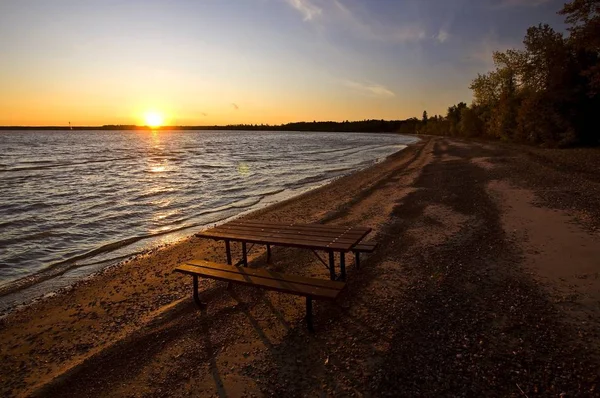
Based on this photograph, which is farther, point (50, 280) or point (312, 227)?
point (50, 280)

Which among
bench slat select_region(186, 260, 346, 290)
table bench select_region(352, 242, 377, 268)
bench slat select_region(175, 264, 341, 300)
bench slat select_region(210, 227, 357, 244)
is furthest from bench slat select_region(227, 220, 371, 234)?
bench slat select_region(175, 264, 341, 300)

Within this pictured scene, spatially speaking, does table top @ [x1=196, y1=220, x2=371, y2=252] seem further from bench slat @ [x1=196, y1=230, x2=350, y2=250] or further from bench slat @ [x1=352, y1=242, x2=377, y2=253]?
bench slat @ [x1=352, y1=242, x2=377, y2=253]

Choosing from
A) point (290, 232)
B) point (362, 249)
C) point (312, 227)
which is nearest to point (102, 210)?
point (290, 232)

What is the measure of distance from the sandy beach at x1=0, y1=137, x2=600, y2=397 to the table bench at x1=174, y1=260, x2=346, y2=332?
71 centimetres

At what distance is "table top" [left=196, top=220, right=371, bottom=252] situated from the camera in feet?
19.1

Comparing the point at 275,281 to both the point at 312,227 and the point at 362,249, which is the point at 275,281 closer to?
the point at 312,227

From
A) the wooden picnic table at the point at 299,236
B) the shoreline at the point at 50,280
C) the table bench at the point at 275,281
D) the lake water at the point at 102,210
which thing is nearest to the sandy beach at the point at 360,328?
the shoreline at the point at 50,280

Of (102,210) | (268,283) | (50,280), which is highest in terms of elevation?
(268,283)

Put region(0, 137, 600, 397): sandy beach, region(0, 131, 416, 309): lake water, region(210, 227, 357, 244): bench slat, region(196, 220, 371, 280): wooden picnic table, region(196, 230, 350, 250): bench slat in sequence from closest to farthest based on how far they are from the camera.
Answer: region(0, 137, 600, 397): sandy beach
region(196, 230, 350, 250): bench slat
region(196, 220, 371, 280): wooden picnic table
region(210, 227, 357, 244): bench slat
region(0, 131, 416, 309): lake water

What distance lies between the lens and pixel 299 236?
6.42 m

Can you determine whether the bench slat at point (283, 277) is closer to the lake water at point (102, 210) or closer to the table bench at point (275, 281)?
the table bench at point (275, 281)

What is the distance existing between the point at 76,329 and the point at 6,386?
1442mm

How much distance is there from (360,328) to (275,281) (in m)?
1.51

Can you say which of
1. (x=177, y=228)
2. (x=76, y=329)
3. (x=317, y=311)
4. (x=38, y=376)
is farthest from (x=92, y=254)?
(x=317, y=311)
